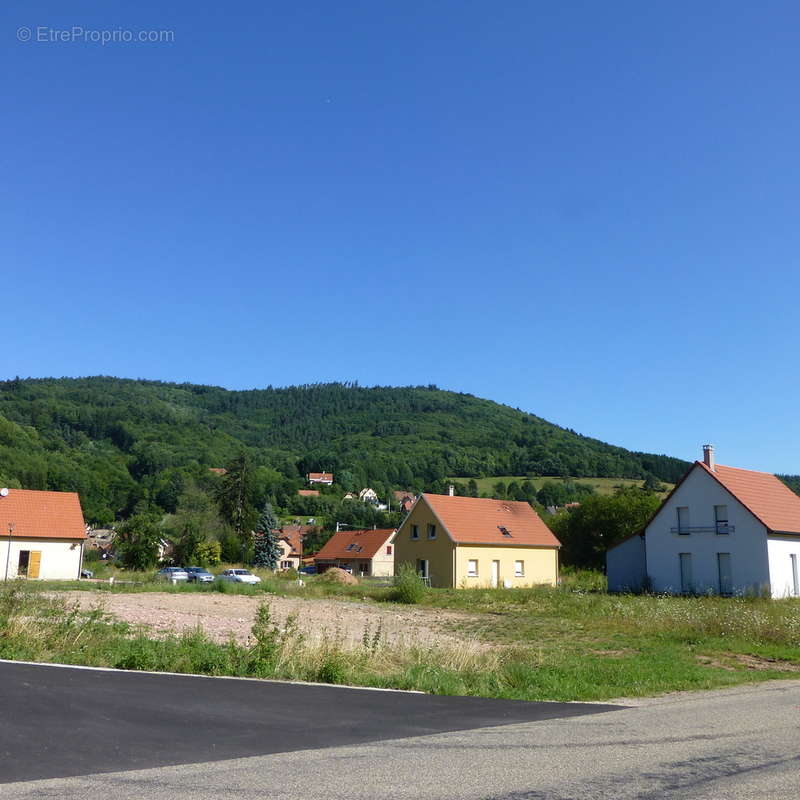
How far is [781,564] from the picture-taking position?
40.4 meters

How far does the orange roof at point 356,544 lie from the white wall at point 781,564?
48.2 meters

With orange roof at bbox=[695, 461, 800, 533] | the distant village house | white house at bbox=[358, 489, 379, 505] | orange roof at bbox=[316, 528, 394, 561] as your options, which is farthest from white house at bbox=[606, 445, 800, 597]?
the distant village house

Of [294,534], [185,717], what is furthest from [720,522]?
[294,534]

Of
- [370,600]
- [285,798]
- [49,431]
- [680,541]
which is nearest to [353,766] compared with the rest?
[285,798]

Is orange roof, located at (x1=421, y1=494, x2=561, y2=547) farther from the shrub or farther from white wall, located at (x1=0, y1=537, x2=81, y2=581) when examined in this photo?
white wall, located at (x1=0, y1=537, x2=81, y2=581)

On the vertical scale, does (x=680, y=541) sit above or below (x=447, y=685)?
above

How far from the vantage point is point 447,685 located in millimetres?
12578

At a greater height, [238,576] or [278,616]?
[238,576]

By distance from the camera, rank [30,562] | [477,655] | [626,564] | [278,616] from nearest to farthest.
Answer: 1. [477,655]
2. [278,616]
3. [626,564]
4. [30,562]

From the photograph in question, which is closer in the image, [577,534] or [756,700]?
[756,700]

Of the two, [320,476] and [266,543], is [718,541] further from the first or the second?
[320,476]

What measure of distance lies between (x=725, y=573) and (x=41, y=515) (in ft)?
138

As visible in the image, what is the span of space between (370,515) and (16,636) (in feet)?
424

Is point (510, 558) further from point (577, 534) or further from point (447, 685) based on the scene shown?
point (447, 685)
